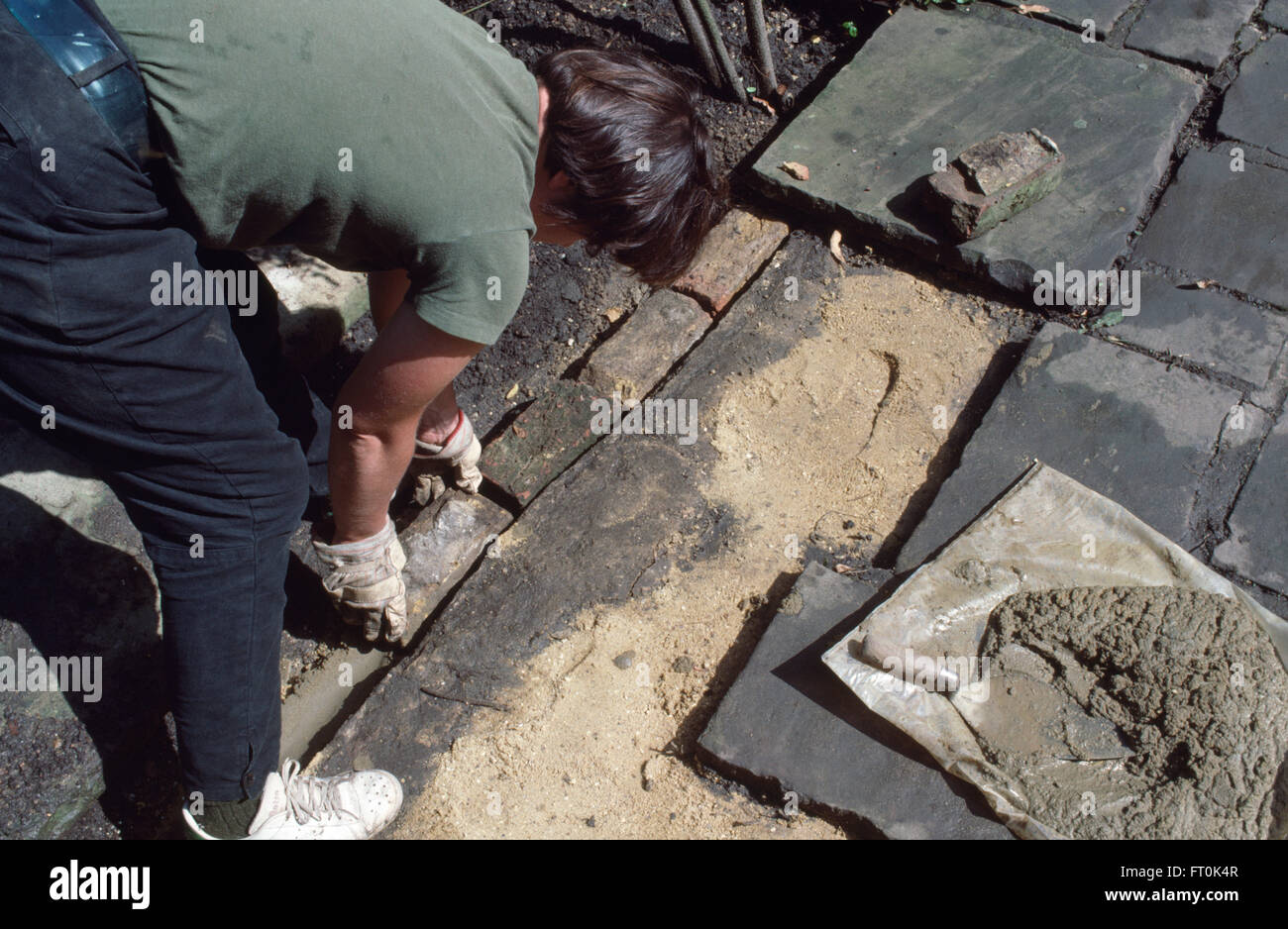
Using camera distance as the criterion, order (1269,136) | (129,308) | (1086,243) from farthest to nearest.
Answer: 1. (1269,136)
2. (1086,243)
3. (129,308)

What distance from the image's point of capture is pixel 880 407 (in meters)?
3.07

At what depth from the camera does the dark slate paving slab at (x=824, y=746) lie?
220 centimetres

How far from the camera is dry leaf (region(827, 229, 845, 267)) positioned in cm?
348

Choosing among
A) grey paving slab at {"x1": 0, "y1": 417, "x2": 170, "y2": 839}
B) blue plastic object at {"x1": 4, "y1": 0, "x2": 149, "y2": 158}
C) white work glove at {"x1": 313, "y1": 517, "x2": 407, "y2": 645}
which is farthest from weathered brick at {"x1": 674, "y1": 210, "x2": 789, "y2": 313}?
blue plastic object at {"x1": 4, "y1": 0, "x2": 149, "y2": 158}

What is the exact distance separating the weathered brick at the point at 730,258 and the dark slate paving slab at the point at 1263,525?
5.48 ft

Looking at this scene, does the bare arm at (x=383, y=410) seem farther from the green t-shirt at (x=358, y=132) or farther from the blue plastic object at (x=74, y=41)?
the blue plastic object at (x=74, y=41)

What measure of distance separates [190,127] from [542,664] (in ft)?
4.97

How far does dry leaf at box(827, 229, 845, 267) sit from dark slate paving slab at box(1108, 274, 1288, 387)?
0.92 metres

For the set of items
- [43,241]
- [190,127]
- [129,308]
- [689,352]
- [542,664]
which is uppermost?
[190,127]

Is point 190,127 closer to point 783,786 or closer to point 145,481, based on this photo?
point 145,481

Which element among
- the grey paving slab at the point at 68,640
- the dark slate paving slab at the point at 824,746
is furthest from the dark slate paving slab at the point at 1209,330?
the grey paving slab at the point at 68,640

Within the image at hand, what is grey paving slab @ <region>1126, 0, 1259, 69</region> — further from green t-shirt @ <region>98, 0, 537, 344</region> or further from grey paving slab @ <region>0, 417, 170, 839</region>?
grey paving slab @ <region>0, 417, 170, 839</region>

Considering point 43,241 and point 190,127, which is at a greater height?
point 190,127

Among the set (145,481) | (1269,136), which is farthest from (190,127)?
(1269,136)
